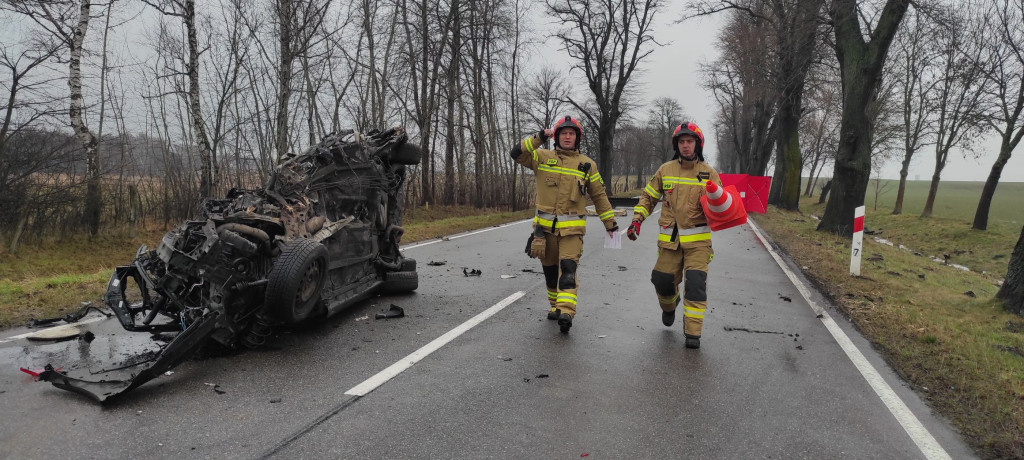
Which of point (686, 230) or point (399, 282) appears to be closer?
point (686, 230)

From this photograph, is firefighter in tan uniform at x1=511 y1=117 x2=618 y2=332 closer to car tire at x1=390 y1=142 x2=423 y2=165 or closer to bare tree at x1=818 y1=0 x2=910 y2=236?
car tire at x1=390 y1=142 x2=423 y2=165

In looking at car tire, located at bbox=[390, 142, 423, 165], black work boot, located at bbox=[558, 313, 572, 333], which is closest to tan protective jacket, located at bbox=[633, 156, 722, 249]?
black work boot, located at bbox=[558, 313, 572, 333]

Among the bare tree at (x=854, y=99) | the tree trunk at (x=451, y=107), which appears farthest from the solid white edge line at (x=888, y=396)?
the tree trunk at (x=451, y=107)

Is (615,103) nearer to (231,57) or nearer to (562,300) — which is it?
(231,57)

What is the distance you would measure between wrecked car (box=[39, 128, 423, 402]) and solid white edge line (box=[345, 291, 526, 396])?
93 centimetres

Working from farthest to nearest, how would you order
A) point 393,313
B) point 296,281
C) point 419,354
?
point 393,313 < point 419,354 < point 296,281

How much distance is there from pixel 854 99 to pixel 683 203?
11.9m

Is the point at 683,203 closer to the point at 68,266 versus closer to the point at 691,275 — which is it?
the point at 691,275

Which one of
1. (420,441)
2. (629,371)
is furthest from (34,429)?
(629,371)

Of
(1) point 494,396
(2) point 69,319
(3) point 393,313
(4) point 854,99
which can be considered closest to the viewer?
(1) point 494,396

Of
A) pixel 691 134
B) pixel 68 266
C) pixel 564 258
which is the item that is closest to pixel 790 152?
pixel 691 134

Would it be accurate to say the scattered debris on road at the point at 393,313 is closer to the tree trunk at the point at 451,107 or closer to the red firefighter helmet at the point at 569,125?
the red firefighter helmet at the point at 569,125

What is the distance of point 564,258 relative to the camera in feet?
17.3

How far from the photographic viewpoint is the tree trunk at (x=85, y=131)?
11844mm
